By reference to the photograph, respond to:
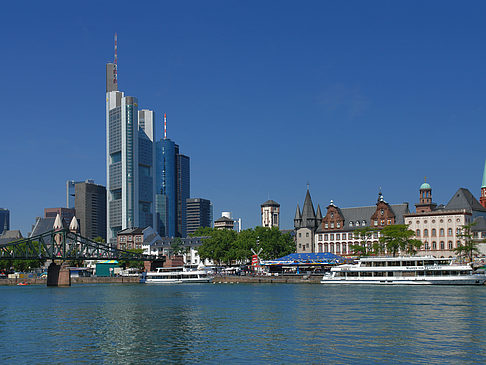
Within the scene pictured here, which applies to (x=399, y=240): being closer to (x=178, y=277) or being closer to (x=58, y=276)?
(x=178, y=277)

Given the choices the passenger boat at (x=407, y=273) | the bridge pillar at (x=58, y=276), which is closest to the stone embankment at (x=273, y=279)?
the passenger boat at (x=407, y=273)

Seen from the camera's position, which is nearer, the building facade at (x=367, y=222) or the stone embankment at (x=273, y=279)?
the stone embankment at (x=273, y=279)

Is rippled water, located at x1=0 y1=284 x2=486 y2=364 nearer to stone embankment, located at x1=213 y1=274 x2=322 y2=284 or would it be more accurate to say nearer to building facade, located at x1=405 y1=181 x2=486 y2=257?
stone embankment, located at x1=213 y1=274 x2=322 y2=284

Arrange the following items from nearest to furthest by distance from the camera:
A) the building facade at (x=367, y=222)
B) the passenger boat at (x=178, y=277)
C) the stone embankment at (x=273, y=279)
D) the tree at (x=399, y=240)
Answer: the stone embankment at (x=273, y=279)
the tree at (x=399, y=240)
the passenger boat at (x=178, y=277)
the building facade at (x=367, y=222)

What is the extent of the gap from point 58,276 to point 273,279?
51825 millimetres

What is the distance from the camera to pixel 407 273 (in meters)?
131

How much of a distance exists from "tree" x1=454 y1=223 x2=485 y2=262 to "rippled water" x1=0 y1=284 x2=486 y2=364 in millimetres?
68346

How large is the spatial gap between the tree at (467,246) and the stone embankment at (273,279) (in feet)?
110

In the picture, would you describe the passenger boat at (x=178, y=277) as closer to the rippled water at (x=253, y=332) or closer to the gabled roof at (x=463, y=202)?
the gabled roof at (x=463, y=202)

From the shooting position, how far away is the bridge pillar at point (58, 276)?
162125mm

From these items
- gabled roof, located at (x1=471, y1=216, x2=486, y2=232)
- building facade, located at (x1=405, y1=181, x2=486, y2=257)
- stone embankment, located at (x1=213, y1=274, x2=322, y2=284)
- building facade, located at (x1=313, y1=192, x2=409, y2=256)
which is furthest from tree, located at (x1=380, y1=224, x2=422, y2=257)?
stone embankment, located at (x1=213, y1=274, x2=322, y2=284)

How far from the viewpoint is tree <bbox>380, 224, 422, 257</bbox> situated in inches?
6373

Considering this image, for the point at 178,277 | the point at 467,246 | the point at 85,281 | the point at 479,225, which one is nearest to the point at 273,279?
the point at 178,277

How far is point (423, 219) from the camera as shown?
17862 cm
